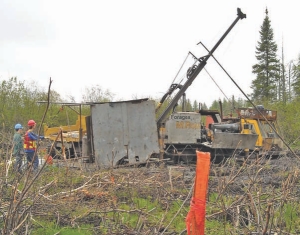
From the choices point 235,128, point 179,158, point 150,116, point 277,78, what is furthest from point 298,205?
point 277,78

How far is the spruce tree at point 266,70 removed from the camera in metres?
45.4

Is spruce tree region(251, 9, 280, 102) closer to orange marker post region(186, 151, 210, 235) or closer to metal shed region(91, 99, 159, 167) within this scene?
metal shed region(91, 99, 159, 167)

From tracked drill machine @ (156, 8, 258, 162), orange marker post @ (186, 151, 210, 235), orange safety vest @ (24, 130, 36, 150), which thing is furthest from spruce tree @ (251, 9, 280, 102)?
orange marker post @ (186, 151, 210, 235)

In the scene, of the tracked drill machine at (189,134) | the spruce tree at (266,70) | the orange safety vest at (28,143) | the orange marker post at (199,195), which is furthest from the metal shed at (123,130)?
the spruce tree at (266,70)

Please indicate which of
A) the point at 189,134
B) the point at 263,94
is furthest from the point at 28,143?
the point at 263,94

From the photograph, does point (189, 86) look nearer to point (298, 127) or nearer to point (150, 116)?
point (150, 116)

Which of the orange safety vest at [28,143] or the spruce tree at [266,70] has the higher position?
the spruce tree at [266,70]

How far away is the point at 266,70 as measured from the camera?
46.5m

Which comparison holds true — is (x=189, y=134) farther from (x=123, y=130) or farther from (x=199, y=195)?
(x=199, y=195)

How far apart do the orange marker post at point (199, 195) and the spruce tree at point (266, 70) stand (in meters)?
42.8

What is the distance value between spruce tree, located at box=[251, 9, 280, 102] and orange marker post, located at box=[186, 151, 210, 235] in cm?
4278

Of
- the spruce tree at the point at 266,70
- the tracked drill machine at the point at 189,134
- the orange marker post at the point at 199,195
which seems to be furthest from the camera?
the spruce tree at the point at 266,70

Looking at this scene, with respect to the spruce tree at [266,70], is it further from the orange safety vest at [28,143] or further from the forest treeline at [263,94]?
the orange safety vest at [28,143]

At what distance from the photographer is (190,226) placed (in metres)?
3.43
